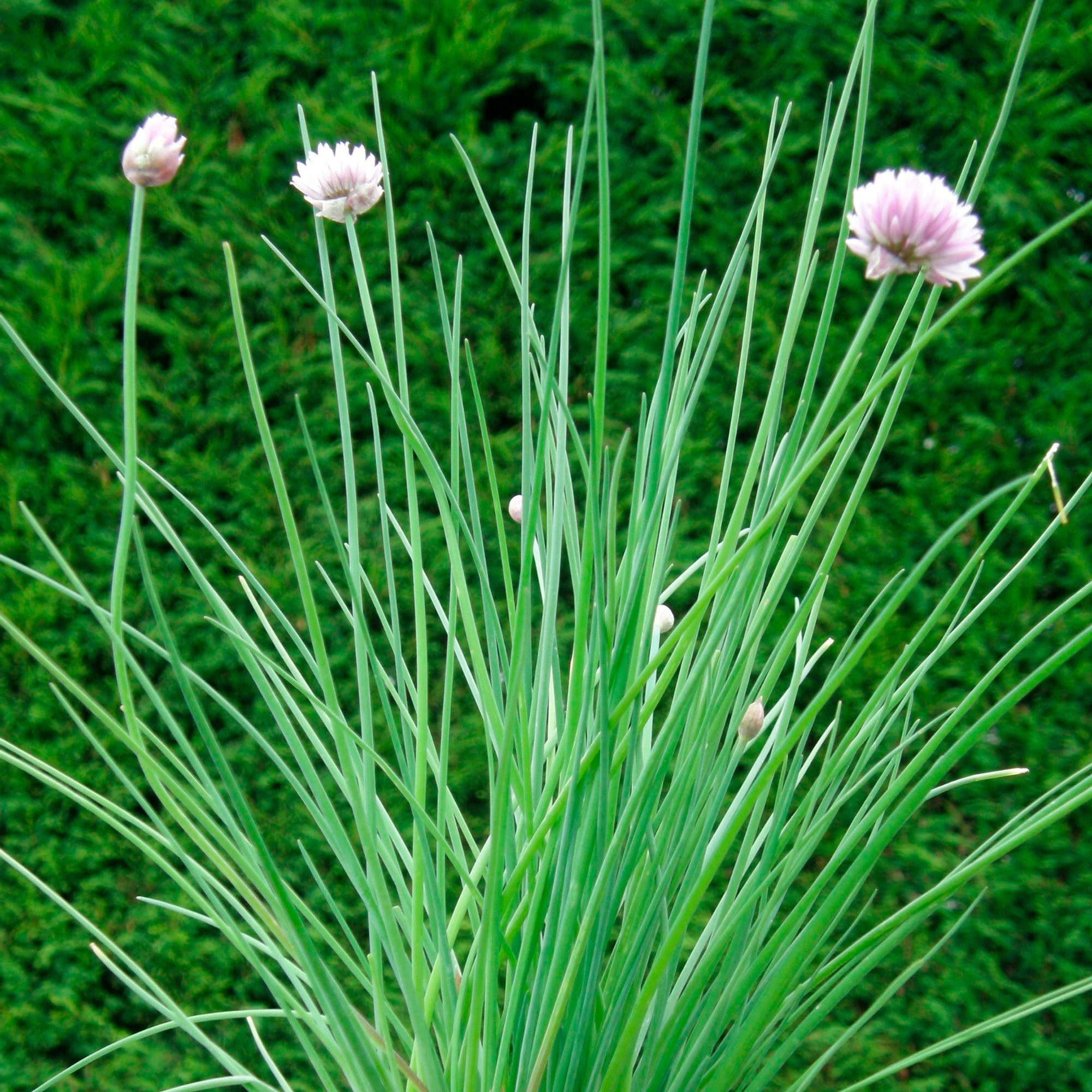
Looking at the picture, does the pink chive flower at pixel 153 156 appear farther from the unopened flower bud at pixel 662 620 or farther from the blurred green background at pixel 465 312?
the blurred green background at pixel 465 312

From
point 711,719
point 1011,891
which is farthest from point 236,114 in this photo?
point 1011,891

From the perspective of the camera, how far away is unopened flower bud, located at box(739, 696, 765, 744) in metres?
0.42

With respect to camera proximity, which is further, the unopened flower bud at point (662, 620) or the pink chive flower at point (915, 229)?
the unopened flower bud at point (662, 620)

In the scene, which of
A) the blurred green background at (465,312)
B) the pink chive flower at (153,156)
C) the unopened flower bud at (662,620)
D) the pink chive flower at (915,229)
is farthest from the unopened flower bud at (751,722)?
the blurred green background at (465,312)

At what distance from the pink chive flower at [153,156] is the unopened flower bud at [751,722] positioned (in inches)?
12.8

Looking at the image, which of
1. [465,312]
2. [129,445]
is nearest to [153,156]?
[129,445]

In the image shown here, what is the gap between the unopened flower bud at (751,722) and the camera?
1.36 feet

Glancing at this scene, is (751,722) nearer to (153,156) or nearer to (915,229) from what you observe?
(915,229)

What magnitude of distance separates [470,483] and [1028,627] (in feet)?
2.99

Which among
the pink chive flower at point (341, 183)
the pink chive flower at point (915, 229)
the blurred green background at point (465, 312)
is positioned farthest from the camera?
the blurred green background at point (465, 312)

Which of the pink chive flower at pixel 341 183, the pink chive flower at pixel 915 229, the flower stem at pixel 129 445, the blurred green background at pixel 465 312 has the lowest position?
the flower stem at pixel 129 445

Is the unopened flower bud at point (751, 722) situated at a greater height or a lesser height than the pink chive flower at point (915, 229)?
lesser

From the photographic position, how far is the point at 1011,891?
106cm

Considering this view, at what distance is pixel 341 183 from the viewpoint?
39 cm
